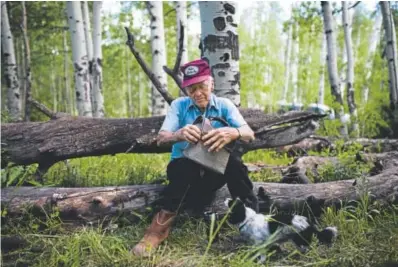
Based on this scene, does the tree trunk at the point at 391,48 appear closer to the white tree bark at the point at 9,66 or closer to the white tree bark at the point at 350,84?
the white tree bark at the point at 350,84

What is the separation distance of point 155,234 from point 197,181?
0.56m

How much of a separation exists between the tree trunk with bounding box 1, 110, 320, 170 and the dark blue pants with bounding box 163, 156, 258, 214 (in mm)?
997

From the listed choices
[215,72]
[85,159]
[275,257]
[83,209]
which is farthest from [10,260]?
[85,159]

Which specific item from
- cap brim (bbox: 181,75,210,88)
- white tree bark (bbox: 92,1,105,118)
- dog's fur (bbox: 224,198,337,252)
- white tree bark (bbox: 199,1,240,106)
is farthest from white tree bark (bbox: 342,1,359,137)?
white tree bark (bbox: 92,1,105,118)

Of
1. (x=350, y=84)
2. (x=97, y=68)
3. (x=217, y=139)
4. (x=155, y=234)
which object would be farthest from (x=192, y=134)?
(x=97, y=68)

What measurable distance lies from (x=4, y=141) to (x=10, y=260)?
1.79 m

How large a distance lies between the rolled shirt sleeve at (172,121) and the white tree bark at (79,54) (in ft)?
22.5

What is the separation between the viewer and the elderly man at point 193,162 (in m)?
3.16

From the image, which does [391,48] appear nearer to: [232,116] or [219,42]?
[219,42]

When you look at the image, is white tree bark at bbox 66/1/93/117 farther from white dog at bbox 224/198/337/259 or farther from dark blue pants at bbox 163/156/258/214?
white dog at bbox 224/198/337/259

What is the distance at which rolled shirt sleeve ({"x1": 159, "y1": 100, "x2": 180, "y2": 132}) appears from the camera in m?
3.27

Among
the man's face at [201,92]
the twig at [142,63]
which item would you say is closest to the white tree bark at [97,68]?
the twig at [142,63]

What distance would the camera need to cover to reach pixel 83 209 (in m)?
3.57

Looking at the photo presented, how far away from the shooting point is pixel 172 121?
3.30 m
